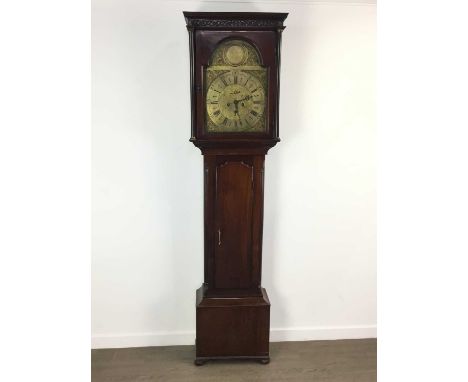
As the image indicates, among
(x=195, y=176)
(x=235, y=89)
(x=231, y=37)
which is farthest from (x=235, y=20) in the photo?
(x=195, y=176)

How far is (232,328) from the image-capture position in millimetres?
2910

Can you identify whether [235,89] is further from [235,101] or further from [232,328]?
[232,328]

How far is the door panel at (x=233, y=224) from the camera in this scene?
2.84 meters

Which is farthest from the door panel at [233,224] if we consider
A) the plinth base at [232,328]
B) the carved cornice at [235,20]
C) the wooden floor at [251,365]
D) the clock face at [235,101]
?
the carved cornice at [235,20]

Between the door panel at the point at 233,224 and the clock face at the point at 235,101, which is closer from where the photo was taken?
the clock face at the point at 235,101

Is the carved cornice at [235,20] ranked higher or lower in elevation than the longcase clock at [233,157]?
higher

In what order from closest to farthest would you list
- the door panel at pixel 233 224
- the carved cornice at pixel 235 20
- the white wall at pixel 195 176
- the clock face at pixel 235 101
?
the carved cornice at pixel 235 20
the clock face at pixel 235 101
the door panel at pixel 233 224
the white wall at pixel 195 176

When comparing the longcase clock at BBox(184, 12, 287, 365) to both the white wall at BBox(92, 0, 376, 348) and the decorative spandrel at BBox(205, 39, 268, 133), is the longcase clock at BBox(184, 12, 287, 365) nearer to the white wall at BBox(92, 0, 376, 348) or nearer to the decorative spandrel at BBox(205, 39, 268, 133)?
the decorative spandrel at BBox(205, 39, 268, 133)

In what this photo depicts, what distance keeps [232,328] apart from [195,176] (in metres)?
0.99

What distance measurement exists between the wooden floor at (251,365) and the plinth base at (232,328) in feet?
0.24

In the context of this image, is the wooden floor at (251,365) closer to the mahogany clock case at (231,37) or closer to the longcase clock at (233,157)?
the longcase clock at (233,157)

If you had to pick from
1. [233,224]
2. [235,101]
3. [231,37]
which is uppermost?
[231,37]

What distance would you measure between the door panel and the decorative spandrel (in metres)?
0.25

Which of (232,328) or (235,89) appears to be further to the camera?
(232,328)
